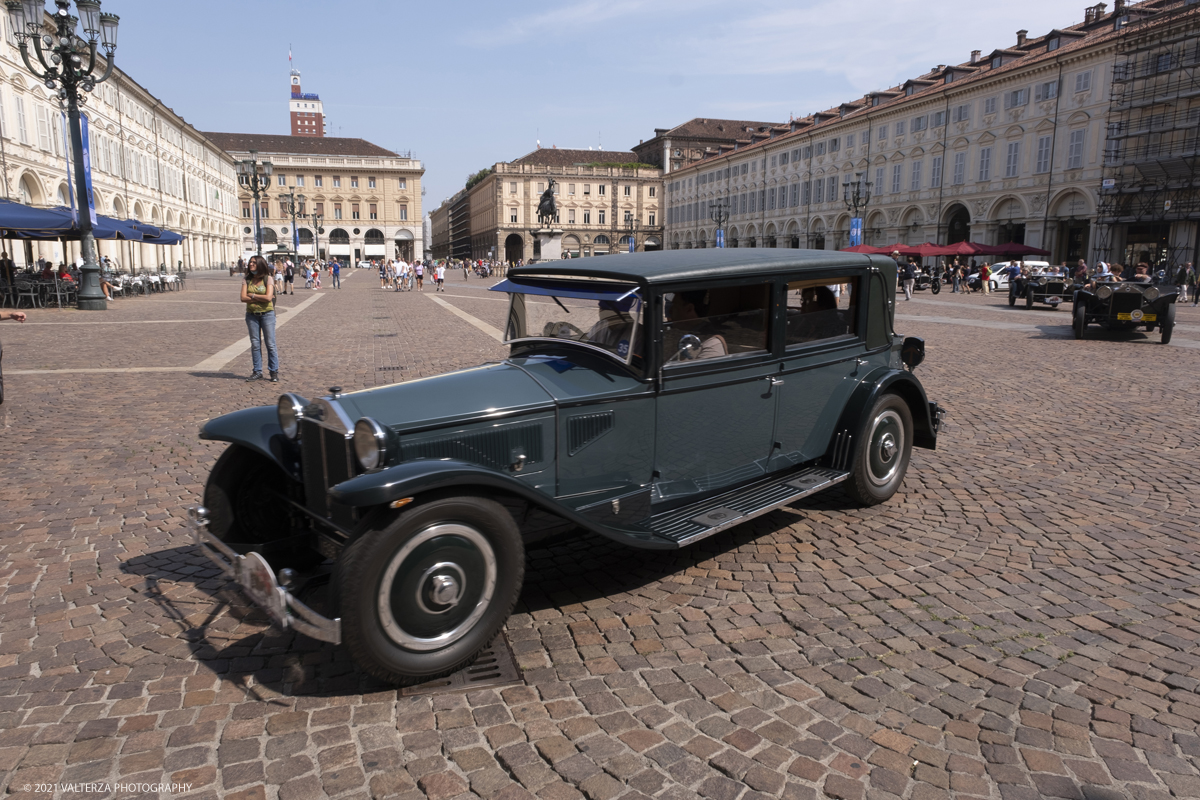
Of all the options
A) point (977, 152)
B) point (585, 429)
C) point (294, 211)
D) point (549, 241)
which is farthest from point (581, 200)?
point (585, 429)

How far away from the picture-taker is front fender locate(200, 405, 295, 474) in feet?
12.6

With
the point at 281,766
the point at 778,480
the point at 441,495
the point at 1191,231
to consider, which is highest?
the point at 1191,231

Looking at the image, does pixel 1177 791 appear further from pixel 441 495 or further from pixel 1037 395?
pixel 1037 395

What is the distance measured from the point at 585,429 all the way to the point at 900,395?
9.08 feet

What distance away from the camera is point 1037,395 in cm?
927

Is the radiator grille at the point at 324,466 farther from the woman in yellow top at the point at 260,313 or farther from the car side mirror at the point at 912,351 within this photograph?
the woman in yellow top at the point at 260,313

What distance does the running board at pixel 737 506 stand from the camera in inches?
152

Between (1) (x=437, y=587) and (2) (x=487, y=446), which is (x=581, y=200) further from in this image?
(1) (x=437, y=587)

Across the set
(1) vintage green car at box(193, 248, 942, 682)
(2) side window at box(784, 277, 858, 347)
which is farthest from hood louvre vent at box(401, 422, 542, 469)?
(2) side window at box(784, 277, 858, 347)

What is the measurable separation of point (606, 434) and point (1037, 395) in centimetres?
757

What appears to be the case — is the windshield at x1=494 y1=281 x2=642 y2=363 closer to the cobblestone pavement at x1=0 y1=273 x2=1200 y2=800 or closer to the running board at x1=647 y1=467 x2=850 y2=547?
the running board at x1=647 y1=467 x2=850 y2=547

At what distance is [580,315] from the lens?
4109 mm

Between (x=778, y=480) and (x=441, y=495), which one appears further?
(x=778, y=480)

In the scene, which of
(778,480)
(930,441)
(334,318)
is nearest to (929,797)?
(778,480)
